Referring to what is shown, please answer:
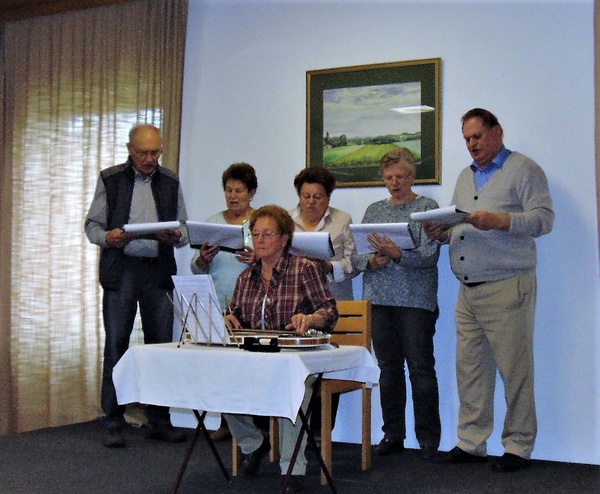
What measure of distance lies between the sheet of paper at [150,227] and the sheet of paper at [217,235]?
0.23 ft

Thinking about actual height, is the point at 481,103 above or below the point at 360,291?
above

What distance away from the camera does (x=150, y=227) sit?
12.9 ft

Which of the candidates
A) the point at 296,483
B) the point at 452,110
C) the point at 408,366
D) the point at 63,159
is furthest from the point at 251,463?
the point at 63,159

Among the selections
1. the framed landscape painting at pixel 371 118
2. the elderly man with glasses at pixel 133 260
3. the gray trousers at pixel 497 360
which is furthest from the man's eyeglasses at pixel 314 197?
the gray trousers at pixel 497 360

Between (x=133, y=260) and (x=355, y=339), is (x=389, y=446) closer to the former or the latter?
(x=355, y=339)

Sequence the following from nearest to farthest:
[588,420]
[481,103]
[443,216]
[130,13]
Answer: [443,216], [588,420], [481,103], [130,13]

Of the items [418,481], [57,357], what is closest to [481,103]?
[418,481]

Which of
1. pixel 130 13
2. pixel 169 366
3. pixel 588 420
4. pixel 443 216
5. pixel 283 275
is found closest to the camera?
pixel 169 366

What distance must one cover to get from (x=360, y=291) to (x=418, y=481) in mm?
1416

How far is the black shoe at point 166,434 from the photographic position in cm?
452

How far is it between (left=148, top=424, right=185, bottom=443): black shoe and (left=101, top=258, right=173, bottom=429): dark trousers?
21 centimetres

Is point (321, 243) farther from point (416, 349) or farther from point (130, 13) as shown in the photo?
point (130, 13)

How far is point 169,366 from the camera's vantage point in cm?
295

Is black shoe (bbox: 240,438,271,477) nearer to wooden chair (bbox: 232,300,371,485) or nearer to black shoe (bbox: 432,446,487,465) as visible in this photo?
wooden chair (bbox: 232,300,371,485)
